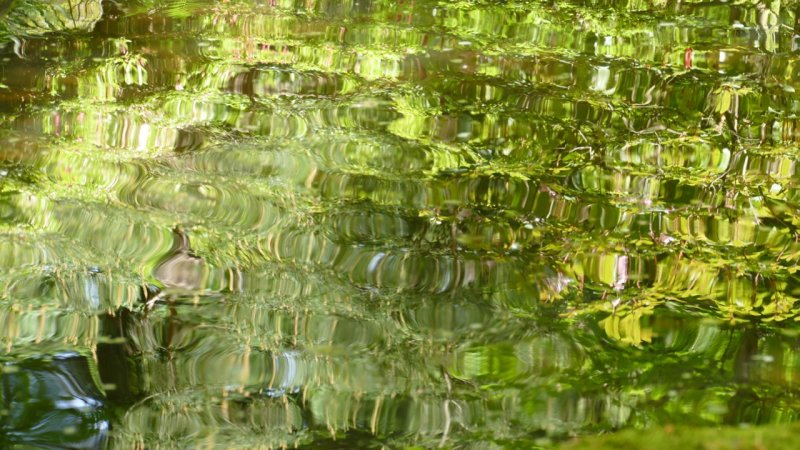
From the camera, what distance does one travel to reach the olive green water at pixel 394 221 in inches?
67.0

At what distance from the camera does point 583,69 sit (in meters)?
2.87

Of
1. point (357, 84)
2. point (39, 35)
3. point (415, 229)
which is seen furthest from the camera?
point (39, 35)

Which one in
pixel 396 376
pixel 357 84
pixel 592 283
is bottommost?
pixel 396 376

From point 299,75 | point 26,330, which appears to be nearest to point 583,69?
point 299,75

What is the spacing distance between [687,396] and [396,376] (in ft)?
2.29

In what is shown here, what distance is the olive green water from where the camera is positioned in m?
1.70

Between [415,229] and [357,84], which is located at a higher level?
[357,84]

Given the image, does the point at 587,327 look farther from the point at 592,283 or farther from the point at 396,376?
the point at 396,376

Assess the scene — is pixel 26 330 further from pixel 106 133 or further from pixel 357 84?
pixel 357 84

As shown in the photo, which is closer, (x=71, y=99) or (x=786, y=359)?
(x=786, y=359)

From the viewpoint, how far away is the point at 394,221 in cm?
223

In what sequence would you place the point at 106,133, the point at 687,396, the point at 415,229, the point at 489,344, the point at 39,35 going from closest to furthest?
the point at 687,396 → the point at 489,344 → the point at 415,229 → the point at 106,133 → the point at 39,35

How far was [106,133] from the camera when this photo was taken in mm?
2613

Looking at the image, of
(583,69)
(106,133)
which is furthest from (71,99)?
(583,69)
